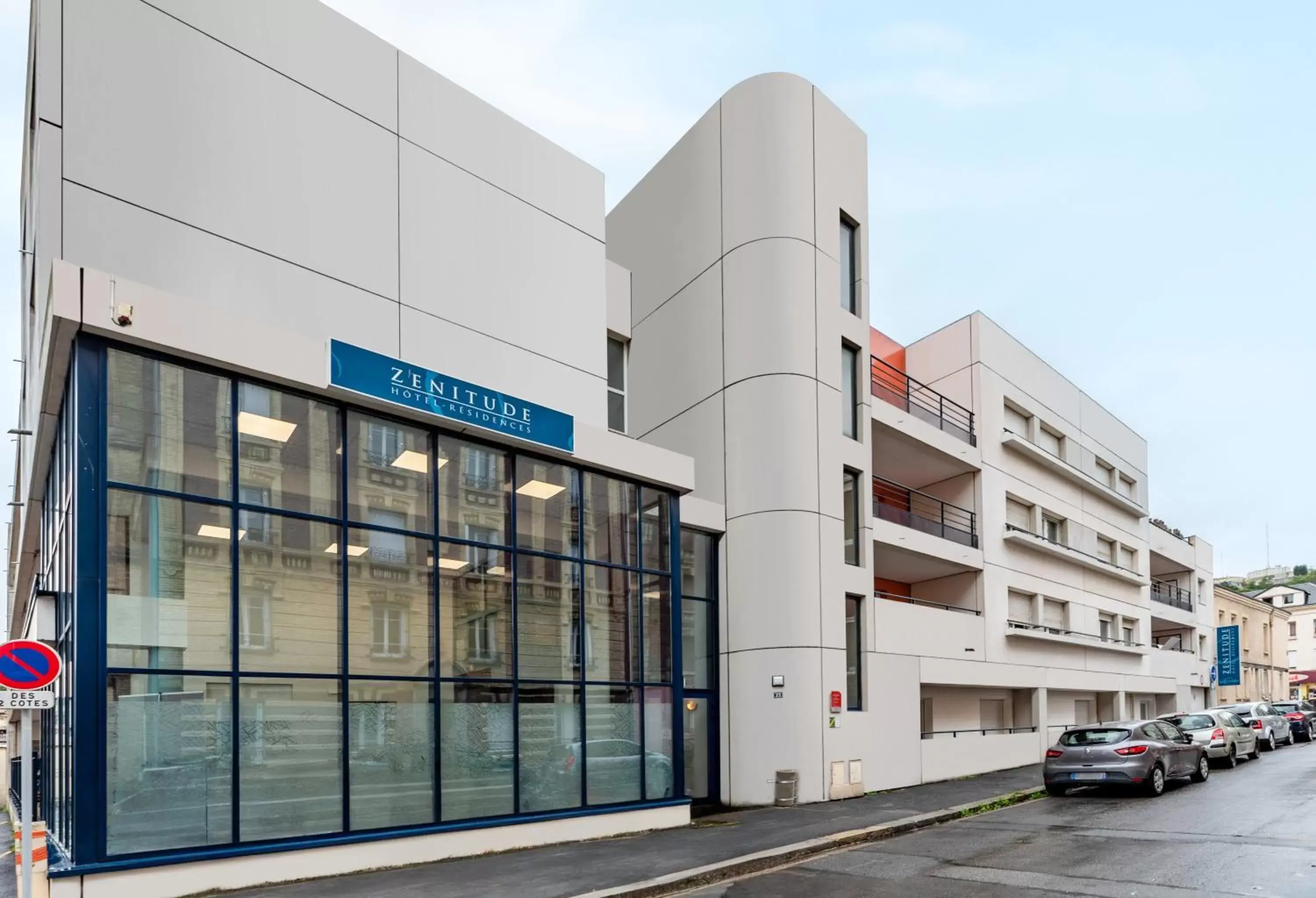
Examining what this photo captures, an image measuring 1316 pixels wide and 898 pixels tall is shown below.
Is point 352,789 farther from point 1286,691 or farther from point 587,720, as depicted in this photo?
point 1286,691

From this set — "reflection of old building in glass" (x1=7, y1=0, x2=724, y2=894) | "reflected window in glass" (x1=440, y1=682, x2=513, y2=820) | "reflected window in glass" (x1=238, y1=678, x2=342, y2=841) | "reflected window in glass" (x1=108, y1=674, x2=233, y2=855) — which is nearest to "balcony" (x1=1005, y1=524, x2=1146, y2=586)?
"reflection of old building in glass" (x1=7, y1=0, x2=724, y2=894)

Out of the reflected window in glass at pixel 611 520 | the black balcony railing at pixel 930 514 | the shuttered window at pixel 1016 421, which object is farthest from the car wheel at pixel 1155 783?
the shuttered window at pixel 1016 421

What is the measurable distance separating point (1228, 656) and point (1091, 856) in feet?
145

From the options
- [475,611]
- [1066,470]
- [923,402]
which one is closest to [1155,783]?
[475,611]

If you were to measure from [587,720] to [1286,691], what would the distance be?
6558 cm

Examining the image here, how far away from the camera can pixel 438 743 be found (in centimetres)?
1287

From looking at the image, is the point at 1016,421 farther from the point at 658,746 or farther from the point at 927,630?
the point at 658,746

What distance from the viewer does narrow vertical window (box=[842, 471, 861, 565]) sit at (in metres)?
21.6

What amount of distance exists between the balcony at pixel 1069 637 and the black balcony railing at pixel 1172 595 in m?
8.73

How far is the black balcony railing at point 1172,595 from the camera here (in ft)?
151

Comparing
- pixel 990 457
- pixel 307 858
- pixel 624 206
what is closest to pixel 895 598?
pixel 990 457

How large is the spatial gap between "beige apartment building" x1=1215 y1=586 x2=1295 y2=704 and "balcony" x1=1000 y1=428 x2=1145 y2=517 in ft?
54.9

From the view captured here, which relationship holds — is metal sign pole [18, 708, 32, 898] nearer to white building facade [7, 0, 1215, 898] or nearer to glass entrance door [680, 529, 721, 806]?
white building facade [7, 0, 1215, 898]

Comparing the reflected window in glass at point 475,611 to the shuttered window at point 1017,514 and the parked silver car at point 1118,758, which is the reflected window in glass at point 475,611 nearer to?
the parked silver car at point 1118,758
